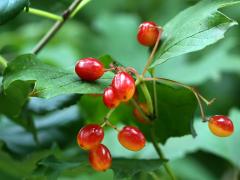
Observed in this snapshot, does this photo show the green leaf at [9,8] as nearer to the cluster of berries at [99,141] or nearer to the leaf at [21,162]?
the cluster of berries at [99,141]

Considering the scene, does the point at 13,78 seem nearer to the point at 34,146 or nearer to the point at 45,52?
the point at 34,146

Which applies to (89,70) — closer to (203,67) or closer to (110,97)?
(110,97)

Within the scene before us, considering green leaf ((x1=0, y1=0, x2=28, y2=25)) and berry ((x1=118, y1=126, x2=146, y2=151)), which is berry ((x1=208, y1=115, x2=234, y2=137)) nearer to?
berry ((x1=118, y1=126, x2=146, y2=151))

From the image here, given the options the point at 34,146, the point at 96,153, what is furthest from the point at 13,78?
the point at 34,146

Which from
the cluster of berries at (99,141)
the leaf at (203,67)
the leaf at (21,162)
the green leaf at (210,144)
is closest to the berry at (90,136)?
the cluster of berries at (99,141)

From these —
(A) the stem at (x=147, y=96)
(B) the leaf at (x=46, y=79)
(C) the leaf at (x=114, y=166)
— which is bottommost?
(C) the leaf at (x=114, y=166)

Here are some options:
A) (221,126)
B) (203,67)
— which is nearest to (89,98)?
(221,126)

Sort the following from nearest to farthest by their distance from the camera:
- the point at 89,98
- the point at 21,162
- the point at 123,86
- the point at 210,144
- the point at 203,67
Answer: the point at 123,86
the point at 21,162
the point at 89,98
the point at 210,144
the point at 203,67
